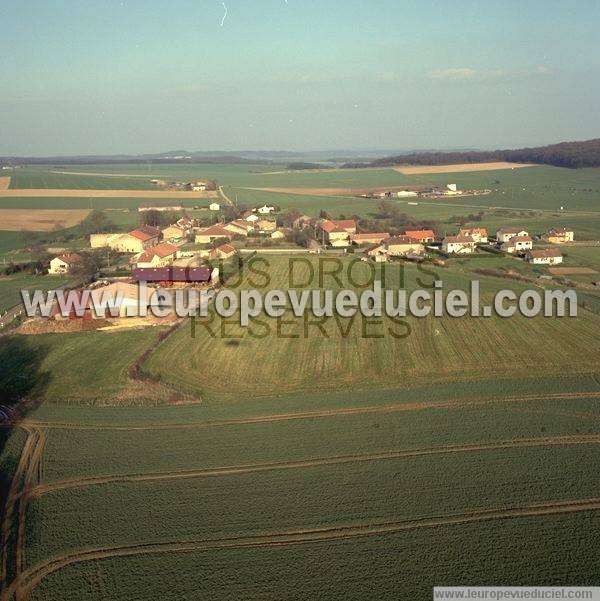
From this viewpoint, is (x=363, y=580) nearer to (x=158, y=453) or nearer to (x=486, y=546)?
(x=486, y=546)

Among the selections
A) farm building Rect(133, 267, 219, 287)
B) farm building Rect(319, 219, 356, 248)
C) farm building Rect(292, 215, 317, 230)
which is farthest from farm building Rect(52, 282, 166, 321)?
farm building Rect(292, 215, 317, 230)

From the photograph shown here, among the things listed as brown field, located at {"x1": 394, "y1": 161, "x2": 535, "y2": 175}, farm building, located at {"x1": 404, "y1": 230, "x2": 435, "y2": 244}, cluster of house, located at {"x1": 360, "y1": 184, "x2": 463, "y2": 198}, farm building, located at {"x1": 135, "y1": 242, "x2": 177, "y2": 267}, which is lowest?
farm building, located at {"x1": 135, "y1": 242, "x2": 177, "y2": 267}

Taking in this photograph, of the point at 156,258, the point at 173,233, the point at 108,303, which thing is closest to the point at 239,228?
the point at 173,233

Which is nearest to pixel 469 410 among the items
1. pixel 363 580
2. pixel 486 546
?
pixel 486 546

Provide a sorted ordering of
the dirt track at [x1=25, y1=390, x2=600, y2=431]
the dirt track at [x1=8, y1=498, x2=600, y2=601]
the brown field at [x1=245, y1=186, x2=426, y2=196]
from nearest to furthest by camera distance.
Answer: the dirt track at [x1=8, y1=498, x2=600, y2=601]
the dirt track at [x1=25, y1=390, x2=600, y2=431]
the brown field at [x1=245, y1=186, x2=426, y2=196]

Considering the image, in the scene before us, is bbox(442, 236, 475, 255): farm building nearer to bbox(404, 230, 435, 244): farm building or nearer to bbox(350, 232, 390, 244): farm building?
bbox(404, 230, 435, 244): farm building

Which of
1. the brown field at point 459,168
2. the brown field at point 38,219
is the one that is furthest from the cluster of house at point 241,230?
the brown field at point 459,168
